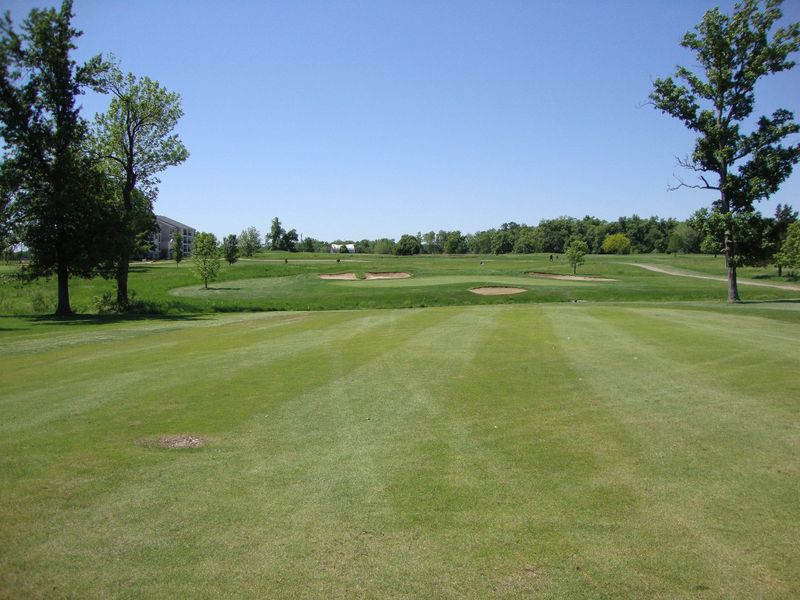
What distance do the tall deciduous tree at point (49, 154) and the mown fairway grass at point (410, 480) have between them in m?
24.5

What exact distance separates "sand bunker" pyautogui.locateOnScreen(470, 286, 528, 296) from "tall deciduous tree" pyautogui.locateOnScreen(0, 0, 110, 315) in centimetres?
2838

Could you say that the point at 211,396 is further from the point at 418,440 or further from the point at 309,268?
the point at 309,268

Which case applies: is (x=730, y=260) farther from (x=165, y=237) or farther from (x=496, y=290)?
(x=165, y=237)

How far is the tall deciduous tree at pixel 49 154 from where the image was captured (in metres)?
32.7

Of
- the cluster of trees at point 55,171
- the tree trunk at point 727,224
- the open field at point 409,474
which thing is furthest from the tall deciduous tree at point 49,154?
the tree trunk at point 727,224

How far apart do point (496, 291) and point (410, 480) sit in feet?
140

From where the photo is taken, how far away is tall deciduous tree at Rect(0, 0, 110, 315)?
32.7m

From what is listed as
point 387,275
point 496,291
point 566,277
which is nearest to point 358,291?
point 496,291

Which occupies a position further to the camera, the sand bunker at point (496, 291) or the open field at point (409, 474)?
the sand bunker at point (496, 291)

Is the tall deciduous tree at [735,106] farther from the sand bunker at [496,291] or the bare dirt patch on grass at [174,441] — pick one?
the bare dirt patch on grass at [174,441]

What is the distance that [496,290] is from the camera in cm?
4900

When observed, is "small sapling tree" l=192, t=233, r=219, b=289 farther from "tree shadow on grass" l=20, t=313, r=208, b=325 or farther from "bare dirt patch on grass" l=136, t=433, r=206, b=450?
"bare dirt patch on grass" l=136, t=433, r=206, b=450

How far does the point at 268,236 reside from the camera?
174 m

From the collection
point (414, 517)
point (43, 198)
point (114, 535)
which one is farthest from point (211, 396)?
point (43, 198)
